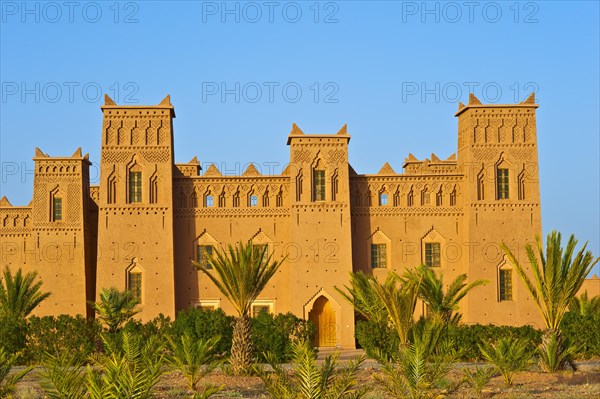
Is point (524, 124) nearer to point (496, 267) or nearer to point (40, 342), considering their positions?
point (496, 267)

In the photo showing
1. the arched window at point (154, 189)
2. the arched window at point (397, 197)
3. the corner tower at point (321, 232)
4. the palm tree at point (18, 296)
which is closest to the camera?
the palm tree at point (18, 296)

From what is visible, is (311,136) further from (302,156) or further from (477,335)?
(477,335)

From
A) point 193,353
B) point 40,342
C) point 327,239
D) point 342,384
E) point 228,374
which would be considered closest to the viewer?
point 342,384

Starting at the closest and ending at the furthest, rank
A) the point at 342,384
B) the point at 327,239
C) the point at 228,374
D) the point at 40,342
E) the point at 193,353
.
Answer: the point at 342,384 < the point at 193,353 < the point at 228,374 < the point at 40,342 < the point at 327,239

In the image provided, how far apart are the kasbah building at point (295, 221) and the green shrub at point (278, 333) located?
5956 mm

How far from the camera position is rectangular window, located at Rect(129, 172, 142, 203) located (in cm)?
3175

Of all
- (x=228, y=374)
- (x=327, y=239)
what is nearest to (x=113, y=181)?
(x=327, y=239)

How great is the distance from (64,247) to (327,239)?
9.56m

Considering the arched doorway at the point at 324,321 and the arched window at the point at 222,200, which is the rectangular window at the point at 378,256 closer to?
the arched doorway at the point at 324,321

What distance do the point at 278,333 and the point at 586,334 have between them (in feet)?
28.9

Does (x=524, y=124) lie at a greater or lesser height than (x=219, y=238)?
greater

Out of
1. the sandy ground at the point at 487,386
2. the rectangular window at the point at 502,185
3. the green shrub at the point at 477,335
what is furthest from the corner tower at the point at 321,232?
the sandy ground at the point at 487,386

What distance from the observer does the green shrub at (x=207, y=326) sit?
23875 mm

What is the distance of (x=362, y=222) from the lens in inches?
1270
